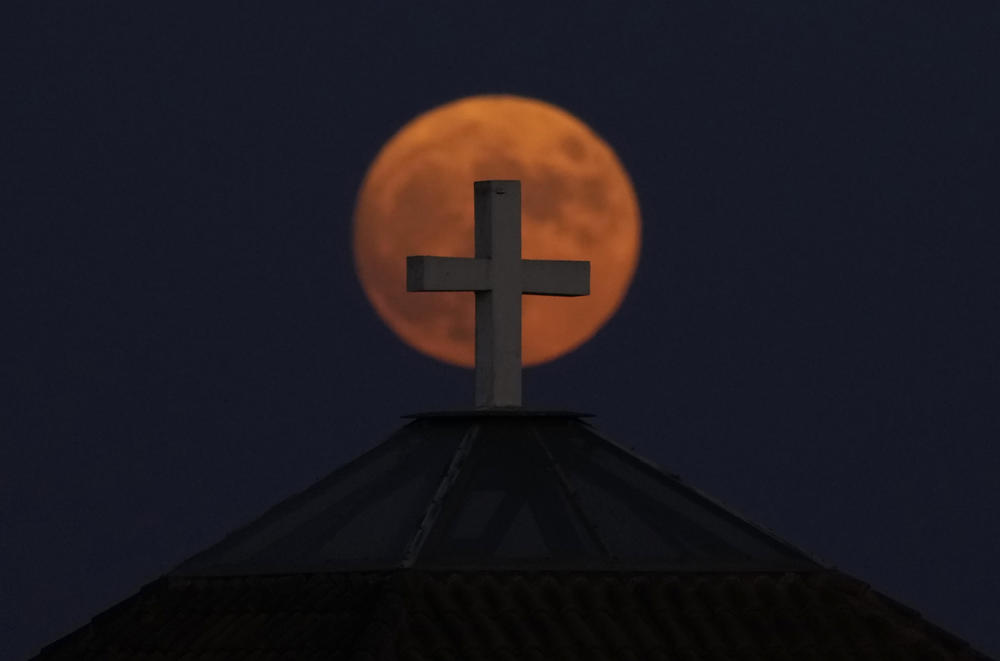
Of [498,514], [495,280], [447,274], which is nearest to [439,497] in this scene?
[498,514]

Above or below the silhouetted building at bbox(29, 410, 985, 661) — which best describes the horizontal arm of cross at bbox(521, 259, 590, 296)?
above

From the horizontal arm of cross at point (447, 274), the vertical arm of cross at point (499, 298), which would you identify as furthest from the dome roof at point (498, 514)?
the horizontal arm of cross at point (447, 274)

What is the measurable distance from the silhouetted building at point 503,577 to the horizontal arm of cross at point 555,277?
1.64 meters

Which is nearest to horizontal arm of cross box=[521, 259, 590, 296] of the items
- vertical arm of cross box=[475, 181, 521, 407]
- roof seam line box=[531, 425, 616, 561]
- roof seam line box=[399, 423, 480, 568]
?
vertical arm of cross box=[475, 181, 521, 407]

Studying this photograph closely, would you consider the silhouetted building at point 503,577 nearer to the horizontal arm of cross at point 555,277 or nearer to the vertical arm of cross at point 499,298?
the vertical arm of cross at point 499,298

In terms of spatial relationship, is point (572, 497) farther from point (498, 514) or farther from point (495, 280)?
point (495, 280)

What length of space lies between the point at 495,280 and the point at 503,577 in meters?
4.33

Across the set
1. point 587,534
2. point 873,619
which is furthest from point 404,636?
point 873,619

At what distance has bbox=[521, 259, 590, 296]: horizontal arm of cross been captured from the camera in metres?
32.5

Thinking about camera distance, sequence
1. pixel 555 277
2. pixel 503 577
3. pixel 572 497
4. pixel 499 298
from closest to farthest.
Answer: pixel 503 577
pixel 572 497
pixel 499 298
pixel 555 277

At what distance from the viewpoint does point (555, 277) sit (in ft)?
108

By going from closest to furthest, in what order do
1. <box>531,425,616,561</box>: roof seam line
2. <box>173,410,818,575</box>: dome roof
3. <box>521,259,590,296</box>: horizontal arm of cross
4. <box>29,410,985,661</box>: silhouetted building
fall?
1. <box>29,410,985,661</box>: silhouetted building
2. <box>173,410,818,575</box>: dome roof
3. <box>531,425,616,561</box>: roof seam line
4. <box>521,259,590,296</box>: horizontal arm of cross

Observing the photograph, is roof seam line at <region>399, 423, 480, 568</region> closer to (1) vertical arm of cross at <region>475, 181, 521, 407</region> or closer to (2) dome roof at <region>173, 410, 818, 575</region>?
(2) dome roof at <region>173, 410, 818, 575</region>

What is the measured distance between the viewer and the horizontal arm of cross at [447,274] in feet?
103
